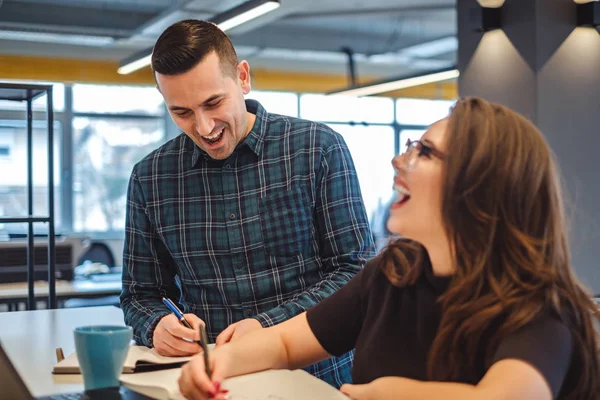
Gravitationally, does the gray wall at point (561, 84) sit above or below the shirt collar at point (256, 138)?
above

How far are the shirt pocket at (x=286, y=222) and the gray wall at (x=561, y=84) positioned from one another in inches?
136

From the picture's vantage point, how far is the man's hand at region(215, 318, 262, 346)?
5.16 ft

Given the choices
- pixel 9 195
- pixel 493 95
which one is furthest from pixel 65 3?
pixel 493 95

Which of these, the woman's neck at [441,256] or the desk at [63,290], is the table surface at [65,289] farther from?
the woman's neck at [441,256]

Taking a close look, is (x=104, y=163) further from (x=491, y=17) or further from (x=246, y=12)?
(x=491, y=17)

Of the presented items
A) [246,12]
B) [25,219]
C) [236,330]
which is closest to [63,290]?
[25,219]

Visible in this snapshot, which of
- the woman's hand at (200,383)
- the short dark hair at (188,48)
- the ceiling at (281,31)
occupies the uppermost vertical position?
the ceiling at (281,31)

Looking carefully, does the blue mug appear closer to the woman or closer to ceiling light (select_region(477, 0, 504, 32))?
the woman

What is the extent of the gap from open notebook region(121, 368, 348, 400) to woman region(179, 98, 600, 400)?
44mm

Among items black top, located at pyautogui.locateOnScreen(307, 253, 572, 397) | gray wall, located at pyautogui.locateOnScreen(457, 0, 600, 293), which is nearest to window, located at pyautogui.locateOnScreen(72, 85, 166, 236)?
gray wall, located at pyautogui.locateOnScreen(457, 0, 600, 293)

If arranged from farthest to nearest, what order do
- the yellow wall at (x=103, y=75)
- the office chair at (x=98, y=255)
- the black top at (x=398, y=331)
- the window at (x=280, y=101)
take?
1. the window at (x=280, y=101)
2. the yellow wall at (x=103, y=75)
3. the office chair at (x=98, y=255)
4. the black top at (x=398, y=331)

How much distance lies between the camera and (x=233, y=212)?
1.91 meters

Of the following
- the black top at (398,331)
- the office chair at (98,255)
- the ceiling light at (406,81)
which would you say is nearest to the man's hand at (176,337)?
the black top at (398,331)

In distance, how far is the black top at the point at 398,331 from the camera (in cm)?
113
